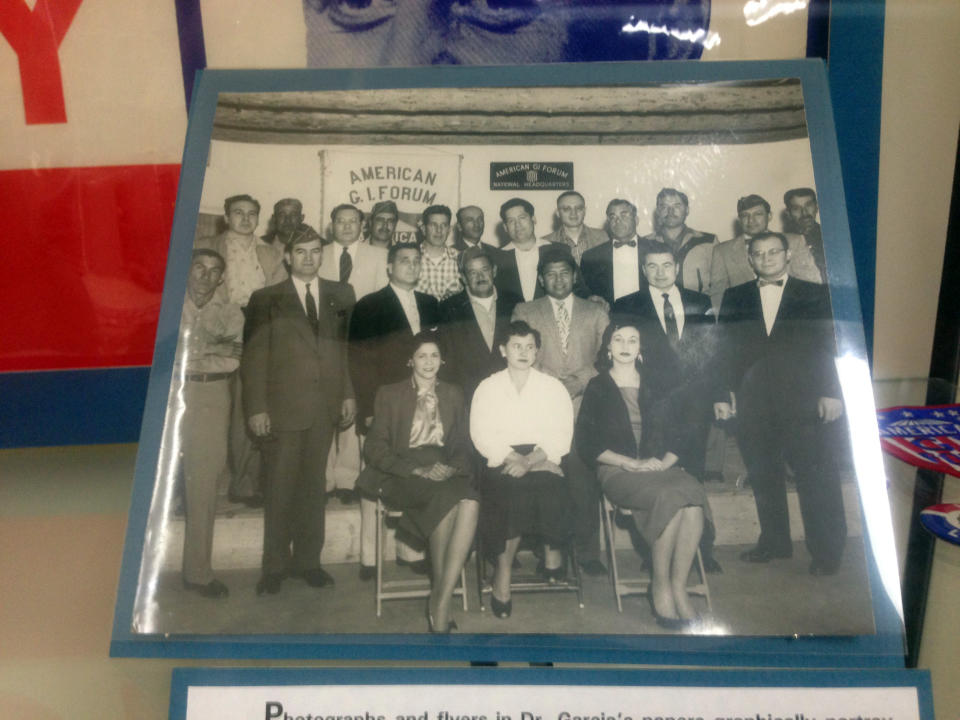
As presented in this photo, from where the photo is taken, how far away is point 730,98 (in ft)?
2.10

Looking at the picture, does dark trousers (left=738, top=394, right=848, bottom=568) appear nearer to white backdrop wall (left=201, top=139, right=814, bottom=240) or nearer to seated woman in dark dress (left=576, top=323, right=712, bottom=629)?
seated woman in dark dress (left=576, top=323, right=712, bottom=629)

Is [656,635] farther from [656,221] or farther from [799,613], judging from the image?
[656,221]

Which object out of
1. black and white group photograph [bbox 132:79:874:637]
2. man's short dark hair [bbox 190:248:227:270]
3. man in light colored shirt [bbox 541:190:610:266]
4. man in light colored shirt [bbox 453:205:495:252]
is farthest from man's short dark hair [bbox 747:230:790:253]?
man's short dark hair [bbox 190:248:227:270]

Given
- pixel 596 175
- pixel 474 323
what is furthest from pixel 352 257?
pixel 596 175

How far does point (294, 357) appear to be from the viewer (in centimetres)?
61

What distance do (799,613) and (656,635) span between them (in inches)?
4.1

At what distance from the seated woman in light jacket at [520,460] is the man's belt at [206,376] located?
0.20 meters

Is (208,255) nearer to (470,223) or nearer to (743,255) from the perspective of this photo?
(470,223)

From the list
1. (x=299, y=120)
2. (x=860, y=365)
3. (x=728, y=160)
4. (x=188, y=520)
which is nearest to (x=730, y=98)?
(x=728, y=160)

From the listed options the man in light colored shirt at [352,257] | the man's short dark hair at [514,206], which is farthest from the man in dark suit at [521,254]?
the man in light colored shirt at [352,257]

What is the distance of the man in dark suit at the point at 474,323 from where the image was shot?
→ 0.60 meters

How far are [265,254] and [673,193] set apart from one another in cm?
35

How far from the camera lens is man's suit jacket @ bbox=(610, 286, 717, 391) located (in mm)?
593

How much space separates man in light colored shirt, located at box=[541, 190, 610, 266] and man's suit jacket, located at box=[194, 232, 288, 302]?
223 mm
